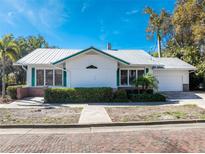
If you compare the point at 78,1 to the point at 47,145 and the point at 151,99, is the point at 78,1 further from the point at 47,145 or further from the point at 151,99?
the point at 47,145

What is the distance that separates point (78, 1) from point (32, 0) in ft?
16.2

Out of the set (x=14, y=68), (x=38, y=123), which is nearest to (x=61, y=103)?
(x=38, y=123)

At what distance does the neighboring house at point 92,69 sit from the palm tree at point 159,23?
1497cm

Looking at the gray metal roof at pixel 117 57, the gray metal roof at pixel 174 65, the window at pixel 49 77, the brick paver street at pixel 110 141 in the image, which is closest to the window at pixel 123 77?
the gray metal roof at pixel 117 57

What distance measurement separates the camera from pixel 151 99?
16234 mm

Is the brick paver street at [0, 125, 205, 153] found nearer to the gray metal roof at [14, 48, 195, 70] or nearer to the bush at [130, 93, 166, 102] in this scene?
the bush at [130, 93, 166, 102]

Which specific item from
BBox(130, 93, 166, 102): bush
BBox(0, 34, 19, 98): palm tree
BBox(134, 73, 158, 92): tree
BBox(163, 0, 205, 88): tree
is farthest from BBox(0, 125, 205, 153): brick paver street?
BBox(163, 0, 205, 88): tree

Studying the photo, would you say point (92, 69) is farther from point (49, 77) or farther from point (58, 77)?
point (49, 77)

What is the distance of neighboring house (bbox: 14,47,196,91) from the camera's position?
17.9 m

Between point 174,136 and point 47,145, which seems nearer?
point 47,145

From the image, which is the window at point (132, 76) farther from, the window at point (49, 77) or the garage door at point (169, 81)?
the window at point (49, 77)

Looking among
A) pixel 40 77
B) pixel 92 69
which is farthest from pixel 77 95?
pixel 40 77

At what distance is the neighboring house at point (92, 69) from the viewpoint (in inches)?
703

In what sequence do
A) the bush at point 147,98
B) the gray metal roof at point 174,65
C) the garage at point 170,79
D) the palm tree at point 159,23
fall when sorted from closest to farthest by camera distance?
the bush at point 147,98
the garage at point 170,79
the gray metal roof at point 174,65
the palm tree at point 159,23
